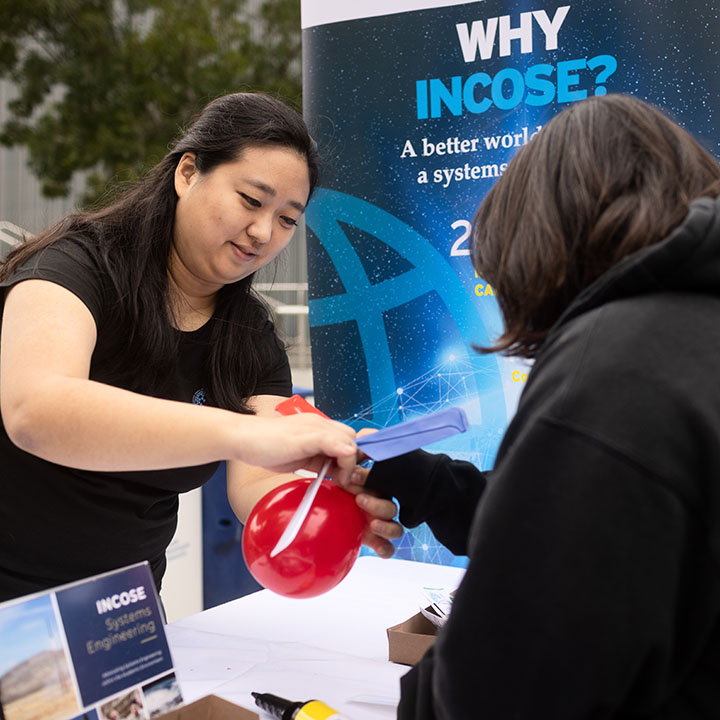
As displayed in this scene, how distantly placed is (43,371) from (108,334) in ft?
1.11

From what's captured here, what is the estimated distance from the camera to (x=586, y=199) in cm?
83

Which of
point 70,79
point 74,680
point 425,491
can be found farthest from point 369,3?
point 70,79

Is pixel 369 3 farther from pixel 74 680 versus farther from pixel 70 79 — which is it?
pixel 70 79

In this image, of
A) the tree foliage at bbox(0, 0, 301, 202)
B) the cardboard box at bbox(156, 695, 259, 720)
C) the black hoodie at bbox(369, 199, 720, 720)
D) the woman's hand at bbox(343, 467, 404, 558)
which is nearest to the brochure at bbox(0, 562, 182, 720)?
the cardboard box at bbox(156, 695, 259, 720)

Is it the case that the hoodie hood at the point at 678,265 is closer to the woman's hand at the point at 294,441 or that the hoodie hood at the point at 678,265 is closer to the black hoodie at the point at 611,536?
the black hoodie at the point at 611,536

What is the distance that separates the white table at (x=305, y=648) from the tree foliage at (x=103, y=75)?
9601mm

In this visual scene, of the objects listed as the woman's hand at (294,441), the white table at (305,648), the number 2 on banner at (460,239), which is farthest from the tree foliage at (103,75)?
the woman's hand at (294,441)

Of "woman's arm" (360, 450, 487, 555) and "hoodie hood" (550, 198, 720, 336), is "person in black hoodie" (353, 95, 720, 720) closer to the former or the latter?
"hoodie hood" (550, 198, 720, 336)

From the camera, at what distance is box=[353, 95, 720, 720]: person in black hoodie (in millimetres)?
650

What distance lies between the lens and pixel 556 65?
2068 mm

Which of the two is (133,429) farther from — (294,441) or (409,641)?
(409,641)

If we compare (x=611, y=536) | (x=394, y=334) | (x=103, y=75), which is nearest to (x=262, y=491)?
(x=394, y=334)

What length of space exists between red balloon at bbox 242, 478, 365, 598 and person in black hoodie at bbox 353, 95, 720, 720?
35 centimetres

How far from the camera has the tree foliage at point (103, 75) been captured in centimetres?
1058
